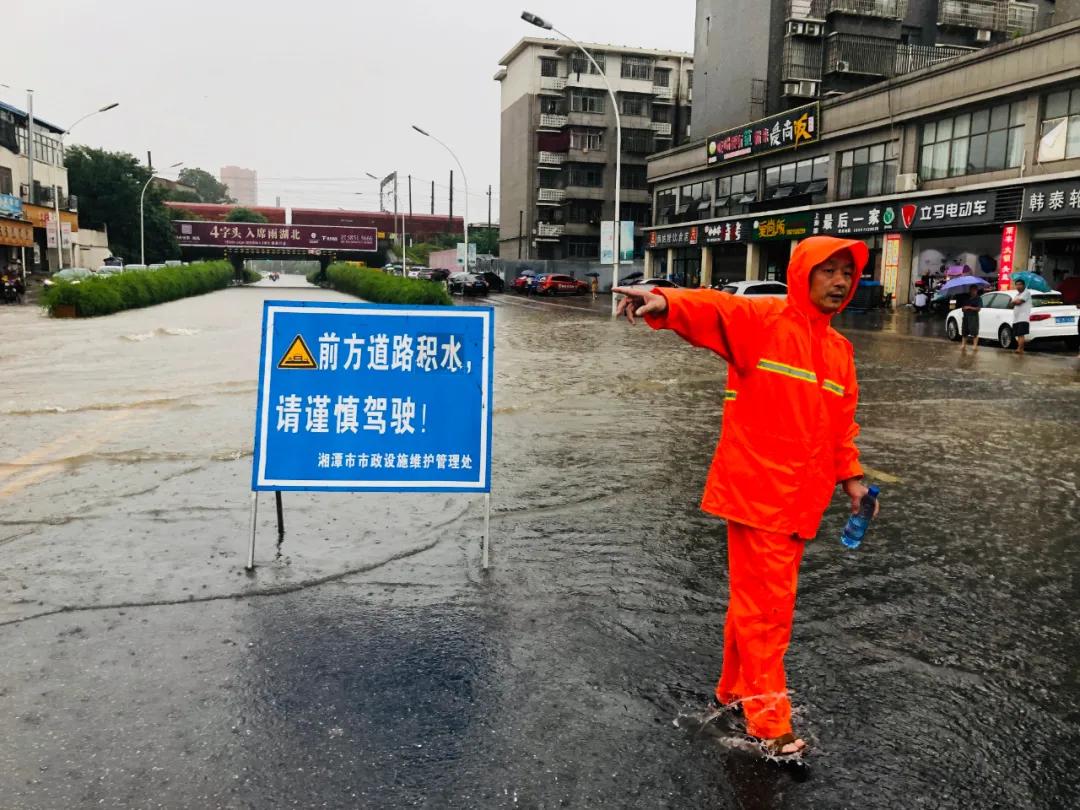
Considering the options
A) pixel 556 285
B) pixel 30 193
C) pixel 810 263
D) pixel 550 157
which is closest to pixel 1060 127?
pixel 556 285

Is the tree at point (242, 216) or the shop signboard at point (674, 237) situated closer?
the shop signboard at point (674, 237)

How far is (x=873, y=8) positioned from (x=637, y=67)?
29.0 metres

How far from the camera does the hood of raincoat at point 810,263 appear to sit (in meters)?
3.18

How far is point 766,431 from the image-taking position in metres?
3.20

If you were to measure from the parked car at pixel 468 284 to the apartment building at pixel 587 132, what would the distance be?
75.2 ft

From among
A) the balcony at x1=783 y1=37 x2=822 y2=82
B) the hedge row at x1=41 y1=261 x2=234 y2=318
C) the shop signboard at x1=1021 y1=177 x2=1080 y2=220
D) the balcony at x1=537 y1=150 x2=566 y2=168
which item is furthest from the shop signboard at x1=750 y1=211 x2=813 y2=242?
the balcony at x1=537 y1=150 x2=566 y2=168

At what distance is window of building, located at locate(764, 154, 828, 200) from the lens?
138ft

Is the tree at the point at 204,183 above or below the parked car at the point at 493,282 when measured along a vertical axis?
above

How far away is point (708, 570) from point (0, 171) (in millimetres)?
59839

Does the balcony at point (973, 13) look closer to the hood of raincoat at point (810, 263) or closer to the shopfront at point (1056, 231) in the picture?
the shopfront at point (1056, 231)

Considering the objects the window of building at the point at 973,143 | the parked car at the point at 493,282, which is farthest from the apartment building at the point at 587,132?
the window of building at the point at 973,143

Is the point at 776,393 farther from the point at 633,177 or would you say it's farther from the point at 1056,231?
the point at 633,177

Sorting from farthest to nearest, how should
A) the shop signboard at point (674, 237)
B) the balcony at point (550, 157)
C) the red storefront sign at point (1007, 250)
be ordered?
1. the balcony at point (550, 157)
2. the shop signboard at point (674, 237)
3. the red storefront sign at point (1007, 250)

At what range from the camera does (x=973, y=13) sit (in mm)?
50625
